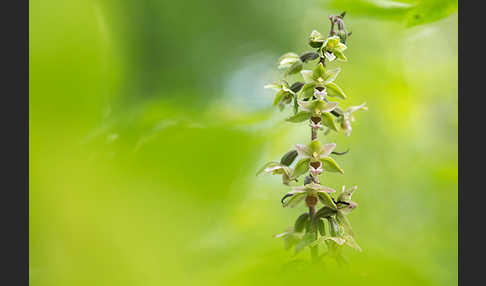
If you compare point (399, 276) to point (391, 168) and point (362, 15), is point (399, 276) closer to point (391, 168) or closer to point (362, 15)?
point (362, 15)

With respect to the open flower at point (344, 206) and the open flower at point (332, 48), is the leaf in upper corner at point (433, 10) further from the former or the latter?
the open flower at point (344, 206)

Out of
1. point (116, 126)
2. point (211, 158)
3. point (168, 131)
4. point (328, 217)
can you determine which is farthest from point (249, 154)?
point (328, 217)

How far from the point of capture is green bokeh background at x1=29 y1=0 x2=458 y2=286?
1107mm

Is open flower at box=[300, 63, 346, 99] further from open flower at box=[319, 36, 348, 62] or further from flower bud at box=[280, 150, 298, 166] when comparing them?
flower bud at box=[280, 150, 298, 166]

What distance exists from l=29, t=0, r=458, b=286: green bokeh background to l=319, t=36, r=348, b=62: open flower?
33cm

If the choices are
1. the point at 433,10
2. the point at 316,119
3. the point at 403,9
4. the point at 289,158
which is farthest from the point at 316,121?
the point at 403,9

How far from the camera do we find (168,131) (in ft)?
4.54

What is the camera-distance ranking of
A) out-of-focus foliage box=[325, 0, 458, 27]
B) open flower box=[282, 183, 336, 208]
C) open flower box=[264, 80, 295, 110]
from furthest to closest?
out-of-focus foliage box=[325, 0, 458, 27], open flower box=[264, 80, 295, 110], open flower box=[282, 183, 336, 208]

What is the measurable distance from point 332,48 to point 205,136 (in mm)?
610

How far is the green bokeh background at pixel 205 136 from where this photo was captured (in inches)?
43.6

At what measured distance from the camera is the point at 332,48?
3.07 feet

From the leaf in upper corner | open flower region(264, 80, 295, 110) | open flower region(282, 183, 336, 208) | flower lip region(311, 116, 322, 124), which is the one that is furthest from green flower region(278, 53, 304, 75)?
the leaf in upper corner

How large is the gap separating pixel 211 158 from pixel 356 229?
2.04 feet

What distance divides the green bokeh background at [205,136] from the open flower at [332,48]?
1.10ft
